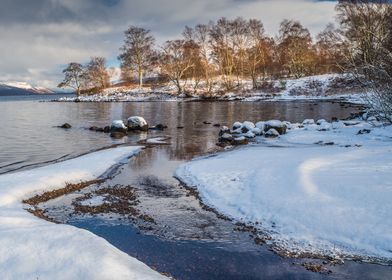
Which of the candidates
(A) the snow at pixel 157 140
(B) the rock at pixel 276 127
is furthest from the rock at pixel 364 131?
(A) the snow at pixel 157 140

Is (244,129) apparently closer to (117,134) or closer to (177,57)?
(117,134)

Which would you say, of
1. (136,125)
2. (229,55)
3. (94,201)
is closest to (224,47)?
(229,55)

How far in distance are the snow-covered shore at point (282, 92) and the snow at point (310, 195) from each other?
46350 millimetres

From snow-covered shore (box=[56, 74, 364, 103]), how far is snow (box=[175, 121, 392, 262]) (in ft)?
152

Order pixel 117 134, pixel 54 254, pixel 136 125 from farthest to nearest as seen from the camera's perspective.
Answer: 1. pixel 136 125
2. pixel 117 134
3. pixel 54 254

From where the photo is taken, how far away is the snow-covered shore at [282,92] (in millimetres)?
62406

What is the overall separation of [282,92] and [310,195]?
60.1m

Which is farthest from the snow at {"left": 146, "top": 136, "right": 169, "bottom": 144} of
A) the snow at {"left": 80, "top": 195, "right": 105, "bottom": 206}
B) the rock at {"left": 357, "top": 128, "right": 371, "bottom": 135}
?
the snow at {"left": 80, "top": 195, "right": 105, "bottom": 206}

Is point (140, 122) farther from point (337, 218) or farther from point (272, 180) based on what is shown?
point (337, 218)

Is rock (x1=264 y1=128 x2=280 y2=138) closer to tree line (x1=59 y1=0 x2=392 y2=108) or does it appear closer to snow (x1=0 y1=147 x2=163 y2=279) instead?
snow (x1=0 y1=147 x2=163 y2=279)

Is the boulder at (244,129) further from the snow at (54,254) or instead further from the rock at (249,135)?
the snow at (54,254)

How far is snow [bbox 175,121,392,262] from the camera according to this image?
764 centimetres

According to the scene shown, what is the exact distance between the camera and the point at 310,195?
31.3ft

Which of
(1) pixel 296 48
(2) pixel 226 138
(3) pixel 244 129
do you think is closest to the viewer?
(2) pixel 226 138
